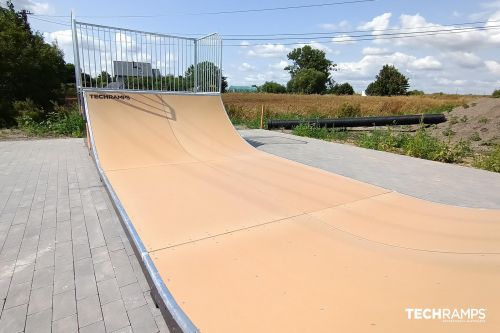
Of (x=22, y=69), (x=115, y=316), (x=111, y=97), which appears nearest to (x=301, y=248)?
(x=115, y=316)

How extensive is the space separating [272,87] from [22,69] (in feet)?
244

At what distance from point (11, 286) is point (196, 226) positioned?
1546 mm

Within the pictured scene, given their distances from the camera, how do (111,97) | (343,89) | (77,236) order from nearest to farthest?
(77,236), (111,97), (343,89)

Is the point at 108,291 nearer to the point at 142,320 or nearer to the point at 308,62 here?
the point at 142,320

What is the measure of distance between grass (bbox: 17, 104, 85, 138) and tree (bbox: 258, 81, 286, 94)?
72.9 metres

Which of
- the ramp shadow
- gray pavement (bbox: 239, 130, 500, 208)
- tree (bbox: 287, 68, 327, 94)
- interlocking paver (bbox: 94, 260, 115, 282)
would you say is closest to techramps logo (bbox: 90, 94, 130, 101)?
the ramp shadow

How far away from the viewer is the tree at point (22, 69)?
1223 centimetres

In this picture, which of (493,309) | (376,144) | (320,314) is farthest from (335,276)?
(376,144)

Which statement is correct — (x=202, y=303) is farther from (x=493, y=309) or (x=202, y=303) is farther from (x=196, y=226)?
(x=493, y=309)

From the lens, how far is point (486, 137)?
42.2ft

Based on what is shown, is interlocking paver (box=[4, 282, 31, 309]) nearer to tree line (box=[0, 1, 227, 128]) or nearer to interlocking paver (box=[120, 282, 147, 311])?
interlocking paver (box=[120, 282, 147, 311])

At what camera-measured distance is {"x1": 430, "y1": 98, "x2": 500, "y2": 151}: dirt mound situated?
41.0 ft

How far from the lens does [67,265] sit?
2.67 m

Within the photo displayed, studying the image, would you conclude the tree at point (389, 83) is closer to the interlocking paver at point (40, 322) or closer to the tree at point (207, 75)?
the tree at point (207, 75)
